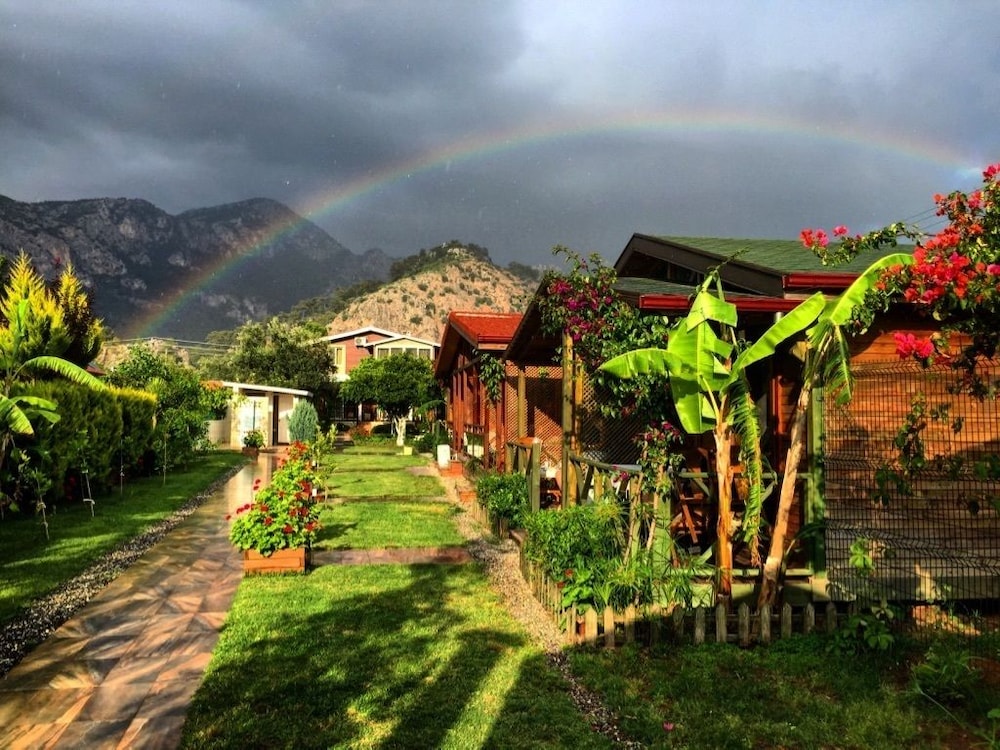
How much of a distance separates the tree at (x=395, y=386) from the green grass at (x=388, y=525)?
62.2 feet

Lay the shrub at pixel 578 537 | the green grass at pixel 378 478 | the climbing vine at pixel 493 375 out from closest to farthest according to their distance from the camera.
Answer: the shrub at pixel 578 537
the climbing vine at pixel 493 375
the green grass at pixel 378 478

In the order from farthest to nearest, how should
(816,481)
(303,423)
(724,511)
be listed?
(303,423)
(816,481)
(724,511)

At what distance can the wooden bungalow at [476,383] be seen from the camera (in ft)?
48.1

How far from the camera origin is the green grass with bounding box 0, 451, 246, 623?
24.4ft

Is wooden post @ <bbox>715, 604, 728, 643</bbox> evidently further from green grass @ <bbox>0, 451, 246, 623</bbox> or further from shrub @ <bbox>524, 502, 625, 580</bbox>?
green grass @ <bbox>0, 451, 246, 623</bbox>

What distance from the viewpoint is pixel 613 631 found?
217 inches

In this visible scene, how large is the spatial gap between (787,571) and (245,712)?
17.1ft

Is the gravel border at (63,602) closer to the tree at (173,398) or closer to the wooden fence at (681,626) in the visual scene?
the wooden fence at (681,626)

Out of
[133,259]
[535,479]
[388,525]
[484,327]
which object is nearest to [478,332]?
[484,327]

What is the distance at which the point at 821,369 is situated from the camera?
19.5 ft

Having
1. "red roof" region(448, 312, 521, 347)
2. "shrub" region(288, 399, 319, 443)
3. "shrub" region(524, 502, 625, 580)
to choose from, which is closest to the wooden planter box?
"shrub" region(524, 502, 625, 580)

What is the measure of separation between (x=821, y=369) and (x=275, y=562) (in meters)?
6.64

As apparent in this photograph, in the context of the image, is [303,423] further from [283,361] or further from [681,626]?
[681,626]

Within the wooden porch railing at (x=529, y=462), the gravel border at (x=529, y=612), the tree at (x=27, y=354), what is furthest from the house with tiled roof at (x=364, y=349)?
the gravel border at (x=529, y=612)
